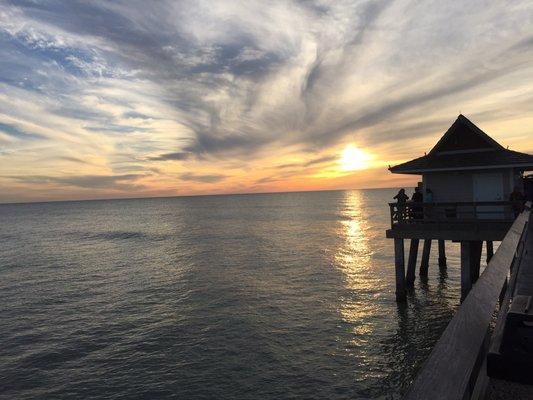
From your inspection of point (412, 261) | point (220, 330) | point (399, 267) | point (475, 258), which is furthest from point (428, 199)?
point (220, 330)

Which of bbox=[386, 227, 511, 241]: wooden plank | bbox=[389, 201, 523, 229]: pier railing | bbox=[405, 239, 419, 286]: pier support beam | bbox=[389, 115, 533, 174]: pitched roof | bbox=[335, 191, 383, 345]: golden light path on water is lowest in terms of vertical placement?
bbox=[335, 191, 383, 345]: golden light path on water

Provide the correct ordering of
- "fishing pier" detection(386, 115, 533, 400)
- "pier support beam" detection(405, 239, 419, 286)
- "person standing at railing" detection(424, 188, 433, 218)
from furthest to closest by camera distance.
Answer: "pier support beam" detection(405, 239, 419, 286) < "person standing at railing" detection(424, 188, 433, 218) < "fishing pier" detection(386, 115, 533, 400)

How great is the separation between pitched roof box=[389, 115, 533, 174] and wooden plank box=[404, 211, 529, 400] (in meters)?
17.9

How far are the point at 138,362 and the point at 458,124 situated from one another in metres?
18.9

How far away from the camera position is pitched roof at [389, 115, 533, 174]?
1867cm

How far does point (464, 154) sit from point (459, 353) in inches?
819

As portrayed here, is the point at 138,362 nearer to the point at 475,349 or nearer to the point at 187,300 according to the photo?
the point at 187,300

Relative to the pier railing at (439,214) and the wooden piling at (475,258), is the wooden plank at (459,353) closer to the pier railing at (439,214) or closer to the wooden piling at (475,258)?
the pier railing at (439,214)

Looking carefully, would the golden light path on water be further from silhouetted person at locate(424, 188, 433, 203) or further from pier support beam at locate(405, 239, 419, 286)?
silhouetted person at locate(424, 188, 433, 203)

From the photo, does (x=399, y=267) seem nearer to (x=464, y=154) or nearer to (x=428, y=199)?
(x=428, y=199)

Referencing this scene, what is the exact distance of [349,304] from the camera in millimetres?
22484

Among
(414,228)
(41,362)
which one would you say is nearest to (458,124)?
(414,228)

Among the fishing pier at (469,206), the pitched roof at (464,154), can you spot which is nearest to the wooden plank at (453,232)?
the fishing pier at (469,206)

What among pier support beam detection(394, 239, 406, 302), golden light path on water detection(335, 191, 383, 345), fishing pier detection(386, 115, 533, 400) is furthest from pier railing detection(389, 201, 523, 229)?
golden light path on water detection(335, 191, 383, 345)
